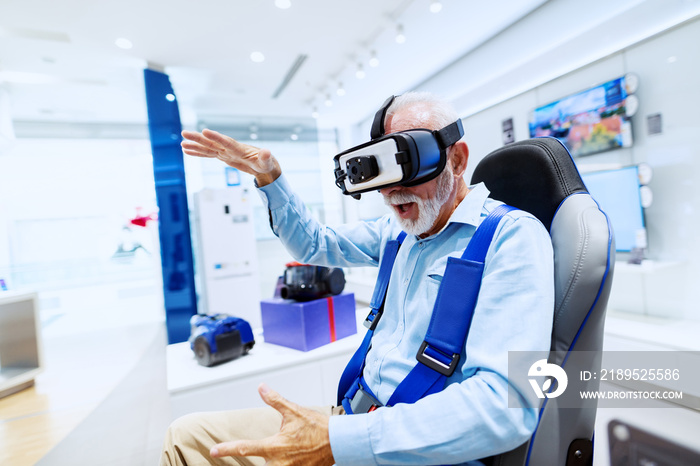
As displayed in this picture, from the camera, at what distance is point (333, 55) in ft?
13.1

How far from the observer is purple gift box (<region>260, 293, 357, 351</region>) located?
1711 millimetres

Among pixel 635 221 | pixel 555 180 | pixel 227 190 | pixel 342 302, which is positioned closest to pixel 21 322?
pixel 227 190

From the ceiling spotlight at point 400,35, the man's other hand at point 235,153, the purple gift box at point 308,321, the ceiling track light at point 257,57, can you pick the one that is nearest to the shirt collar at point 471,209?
the man's other hand at point 235,153

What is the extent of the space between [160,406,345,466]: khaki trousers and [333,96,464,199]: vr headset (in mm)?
677

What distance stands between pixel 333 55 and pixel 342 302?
315 cm

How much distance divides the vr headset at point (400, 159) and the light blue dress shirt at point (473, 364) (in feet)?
0.50

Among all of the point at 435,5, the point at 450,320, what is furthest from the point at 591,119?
the point at 450,320

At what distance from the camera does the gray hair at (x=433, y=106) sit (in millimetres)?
909

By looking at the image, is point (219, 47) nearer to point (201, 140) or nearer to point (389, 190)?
point (201, 140)

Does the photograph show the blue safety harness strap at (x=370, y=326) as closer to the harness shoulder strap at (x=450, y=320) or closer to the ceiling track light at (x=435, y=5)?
the harness shoulder strap at (x=450, y=320)

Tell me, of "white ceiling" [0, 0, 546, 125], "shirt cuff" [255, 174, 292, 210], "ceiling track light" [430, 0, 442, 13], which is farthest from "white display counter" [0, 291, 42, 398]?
"ceiling track light" [430, 0, 442, 13]

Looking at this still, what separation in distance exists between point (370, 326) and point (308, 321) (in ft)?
2.33

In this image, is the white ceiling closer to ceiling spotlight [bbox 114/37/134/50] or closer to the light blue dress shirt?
ceiling spotlight [bbox 114/37/134/50]

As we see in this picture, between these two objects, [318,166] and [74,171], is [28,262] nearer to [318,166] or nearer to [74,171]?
[74,171]
